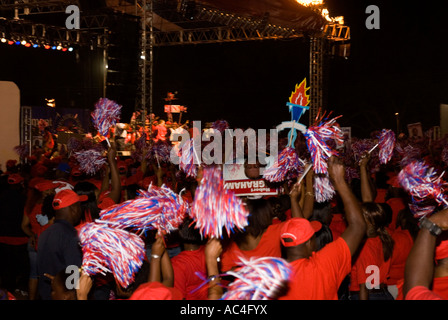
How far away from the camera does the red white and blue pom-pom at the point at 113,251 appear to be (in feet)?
7.29

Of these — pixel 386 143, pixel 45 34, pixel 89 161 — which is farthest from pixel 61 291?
pixel 45 34

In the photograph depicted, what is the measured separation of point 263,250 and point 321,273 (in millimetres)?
839

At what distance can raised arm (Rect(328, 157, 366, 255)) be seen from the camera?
8.53 ft

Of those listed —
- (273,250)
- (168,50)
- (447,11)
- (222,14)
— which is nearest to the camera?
(273,250)

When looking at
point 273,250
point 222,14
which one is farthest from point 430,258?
point 222,14

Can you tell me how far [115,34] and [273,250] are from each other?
10.3 meters

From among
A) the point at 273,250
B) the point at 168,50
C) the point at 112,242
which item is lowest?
the point at 273,250

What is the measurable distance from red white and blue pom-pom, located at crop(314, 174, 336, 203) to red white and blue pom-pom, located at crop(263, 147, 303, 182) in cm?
22

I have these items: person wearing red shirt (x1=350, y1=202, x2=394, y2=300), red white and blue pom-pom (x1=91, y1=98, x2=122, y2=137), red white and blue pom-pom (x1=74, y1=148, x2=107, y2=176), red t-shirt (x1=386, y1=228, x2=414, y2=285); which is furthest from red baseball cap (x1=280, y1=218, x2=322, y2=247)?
red white and blue pom-pom (x1=74, y1=148, x2=107, y2=176)

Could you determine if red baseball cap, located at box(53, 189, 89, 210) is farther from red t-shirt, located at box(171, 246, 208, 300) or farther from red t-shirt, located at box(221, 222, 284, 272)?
red t-shirt, located at box(221, 222, 284, 272)

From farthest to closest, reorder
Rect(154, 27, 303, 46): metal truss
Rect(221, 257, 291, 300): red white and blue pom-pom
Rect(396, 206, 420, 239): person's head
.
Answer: Rect(154, 27, 303, 46): metal truss
Rect(396, 206, 420, 239): person's head
Rect(221, 257, 291, 300): red white and blue pom-pom

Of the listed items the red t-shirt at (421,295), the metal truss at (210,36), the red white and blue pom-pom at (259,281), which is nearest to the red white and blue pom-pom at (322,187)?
the red t-shirt at (421,295)

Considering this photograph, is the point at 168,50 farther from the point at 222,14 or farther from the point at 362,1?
the point at 222,14

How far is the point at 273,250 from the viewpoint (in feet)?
10.6
